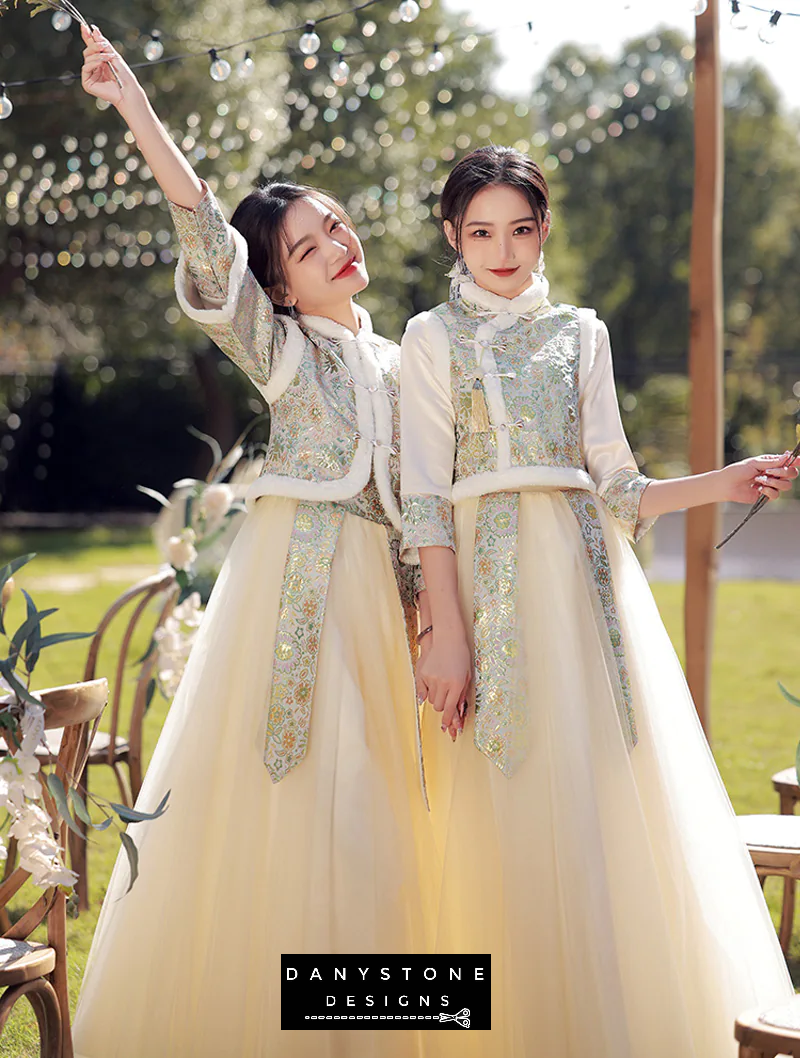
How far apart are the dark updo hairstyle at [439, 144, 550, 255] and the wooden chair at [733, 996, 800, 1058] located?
4.03 ft

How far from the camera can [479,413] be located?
85.0 inches

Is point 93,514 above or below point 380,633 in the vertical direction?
above

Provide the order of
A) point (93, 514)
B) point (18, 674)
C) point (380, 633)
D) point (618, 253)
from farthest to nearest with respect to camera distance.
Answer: point (618, 253), point (93, 514), point (380, 633), point (18, 674)

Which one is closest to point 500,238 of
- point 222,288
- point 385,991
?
point 222,288

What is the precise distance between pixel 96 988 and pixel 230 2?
33.8ft

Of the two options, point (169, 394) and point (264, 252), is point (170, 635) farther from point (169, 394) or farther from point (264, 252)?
point (169, 394)

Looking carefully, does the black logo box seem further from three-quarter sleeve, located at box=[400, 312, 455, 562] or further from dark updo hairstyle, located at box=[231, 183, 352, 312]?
dark updo hairstyle, located at box=[231, 183, 352, 312]

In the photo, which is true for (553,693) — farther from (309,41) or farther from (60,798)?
(309,41)

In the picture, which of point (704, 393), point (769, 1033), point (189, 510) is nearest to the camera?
point (769, 1033)

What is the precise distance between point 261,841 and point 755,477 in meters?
0.98

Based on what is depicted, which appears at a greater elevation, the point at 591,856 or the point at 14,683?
the point at 14,683

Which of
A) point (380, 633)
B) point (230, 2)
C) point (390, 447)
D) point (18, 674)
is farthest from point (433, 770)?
point (230, 2)

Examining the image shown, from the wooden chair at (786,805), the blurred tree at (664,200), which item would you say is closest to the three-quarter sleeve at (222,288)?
the wooden chair at (786,805)

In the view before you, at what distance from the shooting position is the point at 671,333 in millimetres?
24781
